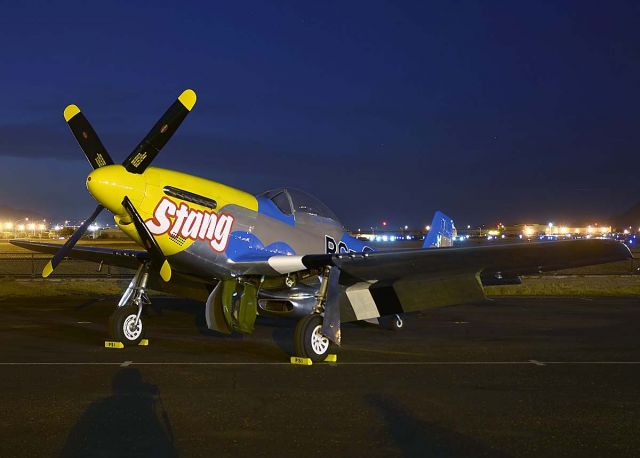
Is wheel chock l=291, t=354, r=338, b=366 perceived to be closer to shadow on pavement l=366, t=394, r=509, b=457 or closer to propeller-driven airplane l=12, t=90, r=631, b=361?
propeller-driven airplane l=12, t=90, r=631, b=361

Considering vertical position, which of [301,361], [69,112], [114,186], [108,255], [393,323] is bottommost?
[301,361]

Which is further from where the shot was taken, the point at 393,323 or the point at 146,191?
the point at 393,323

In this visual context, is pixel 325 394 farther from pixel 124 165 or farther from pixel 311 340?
pixel 124 165

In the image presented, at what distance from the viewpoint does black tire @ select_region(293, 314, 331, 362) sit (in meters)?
9.41

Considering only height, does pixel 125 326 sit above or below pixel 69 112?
below

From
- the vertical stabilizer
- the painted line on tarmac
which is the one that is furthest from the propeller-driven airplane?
the vertical stabilizer

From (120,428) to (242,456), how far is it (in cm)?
131

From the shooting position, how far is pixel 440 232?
15664mm

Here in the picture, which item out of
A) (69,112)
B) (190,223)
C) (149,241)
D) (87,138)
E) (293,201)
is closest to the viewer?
(149,241)

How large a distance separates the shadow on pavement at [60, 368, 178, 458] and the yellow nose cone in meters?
2.81

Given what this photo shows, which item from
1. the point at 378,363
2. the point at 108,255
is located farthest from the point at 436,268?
the point at 108,255

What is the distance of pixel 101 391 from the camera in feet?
23.3

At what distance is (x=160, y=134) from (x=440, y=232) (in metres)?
8.21

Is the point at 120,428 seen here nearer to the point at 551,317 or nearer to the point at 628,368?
the point at 628,368
